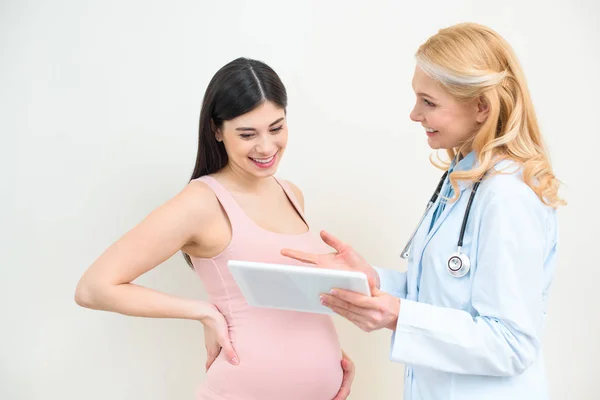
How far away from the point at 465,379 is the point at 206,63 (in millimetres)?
1747

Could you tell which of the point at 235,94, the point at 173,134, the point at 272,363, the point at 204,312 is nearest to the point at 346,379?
the point at 272,363

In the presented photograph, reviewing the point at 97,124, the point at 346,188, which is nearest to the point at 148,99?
the point at 97,124

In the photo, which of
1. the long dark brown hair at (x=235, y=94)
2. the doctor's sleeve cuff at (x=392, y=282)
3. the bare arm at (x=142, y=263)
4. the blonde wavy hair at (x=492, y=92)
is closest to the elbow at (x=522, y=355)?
the blonde wavy hair at (x=492, y=92)

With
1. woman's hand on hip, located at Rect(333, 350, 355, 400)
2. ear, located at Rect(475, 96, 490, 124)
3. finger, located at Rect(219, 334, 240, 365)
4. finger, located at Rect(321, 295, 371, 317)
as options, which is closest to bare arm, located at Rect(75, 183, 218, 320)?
finger, located at Rect(219, 334, 240, 365)

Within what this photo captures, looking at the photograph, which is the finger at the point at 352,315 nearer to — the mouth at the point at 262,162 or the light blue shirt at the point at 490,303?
the light blue shirt at the point at 490,303

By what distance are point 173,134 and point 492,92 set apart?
154cm

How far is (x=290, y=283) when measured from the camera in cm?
163

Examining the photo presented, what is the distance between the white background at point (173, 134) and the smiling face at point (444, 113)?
1.15 m

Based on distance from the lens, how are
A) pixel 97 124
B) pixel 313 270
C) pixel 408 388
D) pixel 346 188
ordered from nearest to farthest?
pixel 313 270, pixel 408 388, pixel 97 124, pixel 346 188

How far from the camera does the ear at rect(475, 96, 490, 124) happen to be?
1712 mm

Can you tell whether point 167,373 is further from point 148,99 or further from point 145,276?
point 148,99

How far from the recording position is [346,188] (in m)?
2.96

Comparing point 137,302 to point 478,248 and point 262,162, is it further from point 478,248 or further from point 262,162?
point 478,248

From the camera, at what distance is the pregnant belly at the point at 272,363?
1.97 metres
